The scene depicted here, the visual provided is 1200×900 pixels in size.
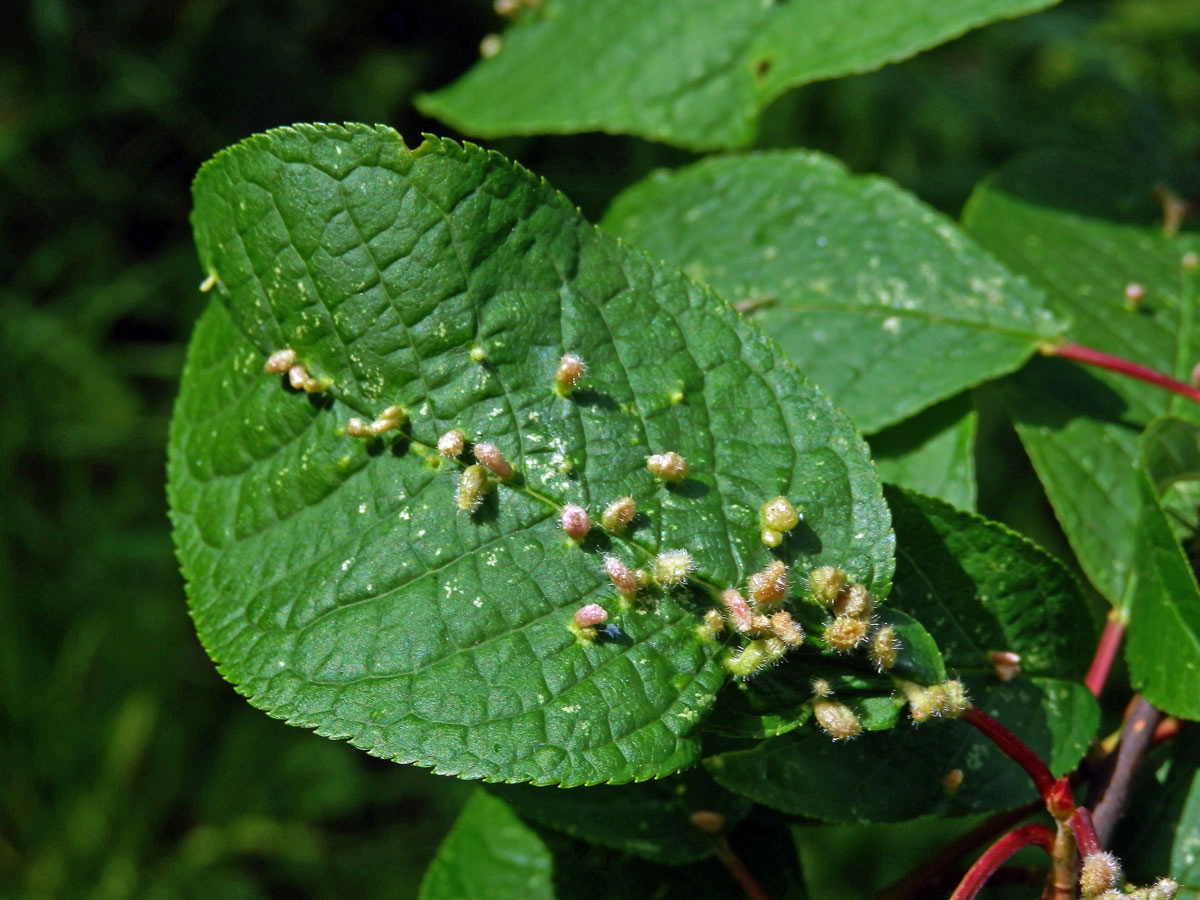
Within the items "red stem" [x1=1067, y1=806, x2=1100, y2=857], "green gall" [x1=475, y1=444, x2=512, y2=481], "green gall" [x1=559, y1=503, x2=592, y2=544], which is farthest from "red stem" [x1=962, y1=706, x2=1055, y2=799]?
"green gall" [x1=475, y1=444, x2=512, y2=481]

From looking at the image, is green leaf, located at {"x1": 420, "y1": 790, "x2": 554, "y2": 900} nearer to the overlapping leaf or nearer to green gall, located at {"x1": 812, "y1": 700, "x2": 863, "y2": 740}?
green gall, located at {"x1": 812, "y1": 700, "x2": 863, "y2": 740}

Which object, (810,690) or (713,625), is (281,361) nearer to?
(713,625)

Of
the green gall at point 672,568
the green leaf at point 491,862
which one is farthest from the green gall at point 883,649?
the green leaf at point 491,862

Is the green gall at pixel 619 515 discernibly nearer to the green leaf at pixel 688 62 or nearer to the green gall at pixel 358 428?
the green gall at pixel 358 428

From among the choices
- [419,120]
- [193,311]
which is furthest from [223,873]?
[419,120]

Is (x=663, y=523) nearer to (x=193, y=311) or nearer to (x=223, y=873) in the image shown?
(x=223, y=873)

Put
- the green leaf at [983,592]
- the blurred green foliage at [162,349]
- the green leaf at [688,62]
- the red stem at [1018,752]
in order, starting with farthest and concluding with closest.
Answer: the blurred green foliage at [162,349] < the green leaf at [688,62] < the green leaf at [983,592] < the red stem at [1018,752]
